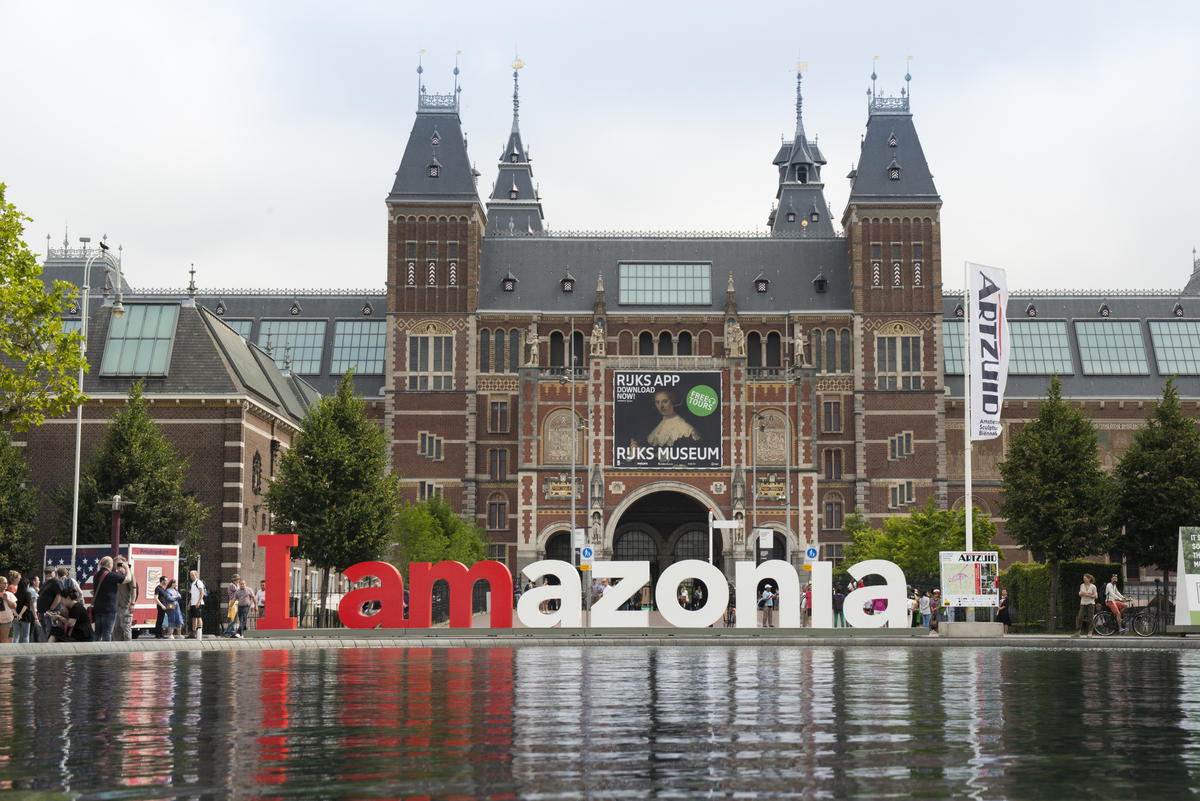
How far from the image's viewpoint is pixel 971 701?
13.8 m

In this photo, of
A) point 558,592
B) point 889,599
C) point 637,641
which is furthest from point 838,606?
point 637,641

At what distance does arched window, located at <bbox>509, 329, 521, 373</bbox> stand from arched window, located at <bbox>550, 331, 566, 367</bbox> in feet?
6.72

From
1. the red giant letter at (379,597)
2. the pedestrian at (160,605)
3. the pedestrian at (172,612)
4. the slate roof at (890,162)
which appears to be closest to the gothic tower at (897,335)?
the slate roof at (890,162)

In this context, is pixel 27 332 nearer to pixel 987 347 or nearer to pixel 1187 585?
pixel 987 347

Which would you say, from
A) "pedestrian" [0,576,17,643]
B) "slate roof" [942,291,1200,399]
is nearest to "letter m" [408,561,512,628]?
"pedestrian" [0,576,17,643]

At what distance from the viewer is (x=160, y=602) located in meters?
31.1

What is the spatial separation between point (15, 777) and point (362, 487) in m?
37.7

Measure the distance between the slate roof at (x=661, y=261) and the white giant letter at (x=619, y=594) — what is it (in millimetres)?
38823

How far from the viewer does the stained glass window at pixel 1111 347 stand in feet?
252

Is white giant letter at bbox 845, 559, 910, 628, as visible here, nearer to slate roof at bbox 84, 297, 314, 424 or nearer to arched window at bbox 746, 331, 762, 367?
slate roof at bbox 84, 297, 314, 424

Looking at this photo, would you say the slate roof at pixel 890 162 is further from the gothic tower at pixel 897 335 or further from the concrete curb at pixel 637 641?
the concrete curb at pixel 637 641

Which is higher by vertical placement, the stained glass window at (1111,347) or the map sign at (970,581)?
the stained glass window at (1111,347)

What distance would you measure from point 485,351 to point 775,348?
15.6 m

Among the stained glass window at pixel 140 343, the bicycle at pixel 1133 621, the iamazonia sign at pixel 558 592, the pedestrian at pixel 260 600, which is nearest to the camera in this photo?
the bicycle at pixel 1133 621
